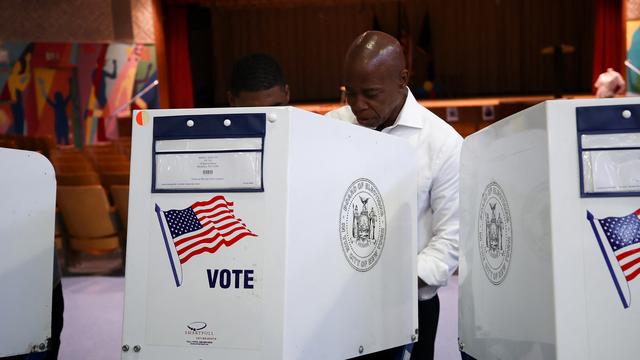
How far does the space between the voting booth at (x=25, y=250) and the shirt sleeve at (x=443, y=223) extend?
0.75 meters

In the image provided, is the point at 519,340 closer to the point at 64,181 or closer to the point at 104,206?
the point at 104,206

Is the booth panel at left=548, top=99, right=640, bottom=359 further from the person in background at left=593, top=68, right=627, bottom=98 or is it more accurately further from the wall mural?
the wall mural

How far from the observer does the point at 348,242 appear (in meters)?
1.14

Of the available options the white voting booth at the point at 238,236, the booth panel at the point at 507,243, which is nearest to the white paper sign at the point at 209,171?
the white voting booth at the point at 238,236

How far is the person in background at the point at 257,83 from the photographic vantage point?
5.62 feet

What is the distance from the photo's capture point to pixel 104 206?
192 inches

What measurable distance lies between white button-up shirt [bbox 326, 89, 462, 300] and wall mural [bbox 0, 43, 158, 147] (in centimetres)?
917

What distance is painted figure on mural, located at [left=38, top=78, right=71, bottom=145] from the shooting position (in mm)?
10414

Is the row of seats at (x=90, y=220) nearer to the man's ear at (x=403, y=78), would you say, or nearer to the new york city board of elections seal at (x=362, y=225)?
the man's ear at (x=403, y=78)

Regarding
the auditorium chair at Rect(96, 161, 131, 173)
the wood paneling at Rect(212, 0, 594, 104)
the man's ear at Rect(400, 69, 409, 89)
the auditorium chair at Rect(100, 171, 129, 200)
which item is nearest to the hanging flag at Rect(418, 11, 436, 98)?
the wood paneling at Rect(212, 0, 594, 104)

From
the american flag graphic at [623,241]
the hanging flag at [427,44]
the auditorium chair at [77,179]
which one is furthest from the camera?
the hanging flag at [427,44]

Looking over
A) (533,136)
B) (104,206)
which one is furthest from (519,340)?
(104,206)

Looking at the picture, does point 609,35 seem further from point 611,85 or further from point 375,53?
point 375,53

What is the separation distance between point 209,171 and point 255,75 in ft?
2.43
